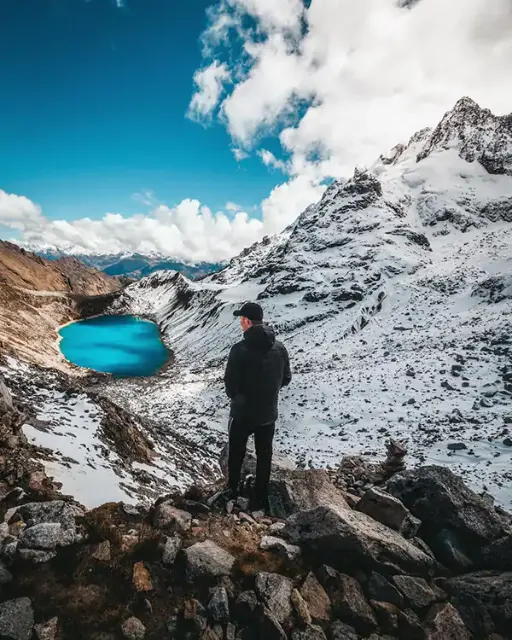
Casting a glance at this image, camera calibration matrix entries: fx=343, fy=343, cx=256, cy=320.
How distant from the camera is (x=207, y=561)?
4.48m

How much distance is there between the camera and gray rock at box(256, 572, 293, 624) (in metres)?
3.95

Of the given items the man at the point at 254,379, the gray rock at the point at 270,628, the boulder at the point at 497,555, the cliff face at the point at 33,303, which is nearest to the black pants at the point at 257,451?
the man at the point at 254,379

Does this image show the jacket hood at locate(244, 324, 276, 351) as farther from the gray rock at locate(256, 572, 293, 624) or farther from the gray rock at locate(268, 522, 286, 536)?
the gray rock at locate(256, 572, 293, 624)

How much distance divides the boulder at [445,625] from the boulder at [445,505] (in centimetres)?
175

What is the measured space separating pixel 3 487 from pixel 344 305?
2331 inches

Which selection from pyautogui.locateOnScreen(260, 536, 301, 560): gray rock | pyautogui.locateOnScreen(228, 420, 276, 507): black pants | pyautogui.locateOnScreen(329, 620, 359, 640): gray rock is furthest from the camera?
pyautogui.locateOnScreen(228, 420, 276, 507): black pants

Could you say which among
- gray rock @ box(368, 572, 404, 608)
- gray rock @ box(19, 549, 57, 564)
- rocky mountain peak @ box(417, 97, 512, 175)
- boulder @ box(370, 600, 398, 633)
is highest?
rocky mountain peak @ box(417, 97, 512, 175)

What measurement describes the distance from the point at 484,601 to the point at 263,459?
3586 mm

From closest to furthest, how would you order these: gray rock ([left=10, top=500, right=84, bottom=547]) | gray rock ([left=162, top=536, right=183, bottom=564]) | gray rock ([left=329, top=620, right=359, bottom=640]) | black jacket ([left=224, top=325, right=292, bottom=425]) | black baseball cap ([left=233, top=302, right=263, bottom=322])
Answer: gray rock ([left=329, top=620, right=359, bottom=640]) < gray rock ([left=162, top=536, right=183, bottom=564]) < gray rock ([left=10, top=500, right=84, bottom=547]) < black jacket ([left=224, top=325, right=292, bottom=425]) < black baseball cap ([left=233, top=302, right=263, bottom=322])

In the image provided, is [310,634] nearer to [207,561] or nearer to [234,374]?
[207,561]

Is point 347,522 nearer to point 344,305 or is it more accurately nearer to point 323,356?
point 323,356

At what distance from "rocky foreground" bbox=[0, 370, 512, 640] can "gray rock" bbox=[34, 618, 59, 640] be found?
0.01 m

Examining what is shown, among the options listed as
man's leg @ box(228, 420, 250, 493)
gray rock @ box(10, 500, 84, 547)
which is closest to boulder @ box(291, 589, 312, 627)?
man's leg @ box(228, 420, 250, 493)

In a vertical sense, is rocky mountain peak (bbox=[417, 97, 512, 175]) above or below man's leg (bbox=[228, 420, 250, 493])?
above
